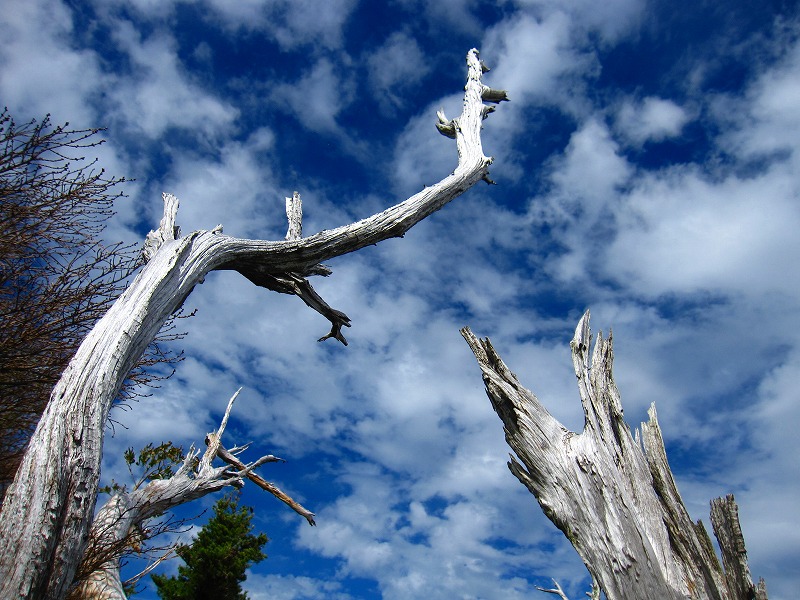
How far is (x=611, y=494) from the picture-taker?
4.26 meters

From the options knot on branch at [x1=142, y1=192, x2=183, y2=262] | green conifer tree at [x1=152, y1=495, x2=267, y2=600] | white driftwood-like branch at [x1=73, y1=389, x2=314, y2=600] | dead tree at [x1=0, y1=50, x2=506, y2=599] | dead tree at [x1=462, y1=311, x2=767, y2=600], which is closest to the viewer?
dead tree at [x1=0, y1=50, x2=506, y2=599]

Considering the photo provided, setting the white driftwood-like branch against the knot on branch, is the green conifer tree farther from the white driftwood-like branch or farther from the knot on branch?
the knot on branch

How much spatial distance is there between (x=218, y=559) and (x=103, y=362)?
1440cm

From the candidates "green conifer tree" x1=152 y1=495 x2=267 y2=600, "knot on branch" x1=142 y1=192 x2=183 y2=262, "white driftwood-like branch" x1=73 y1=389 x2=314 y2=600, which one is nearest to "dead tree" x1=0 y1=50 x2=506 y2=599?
"knot on branch" x1=142 y1=192 x2=183 y2=262

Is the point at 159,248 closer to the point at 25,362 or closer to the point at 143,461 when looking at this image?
the point at 25,362

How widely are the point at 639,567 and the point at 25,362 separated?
23.9ft

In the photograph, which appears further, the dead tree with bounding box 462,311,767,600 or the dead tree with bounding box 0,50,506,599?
the dead tree with bounding box 462,311,767,600

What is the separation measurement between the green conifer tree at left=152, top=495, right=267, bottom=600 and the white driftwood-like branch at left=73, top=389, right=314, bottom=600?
6462 mm

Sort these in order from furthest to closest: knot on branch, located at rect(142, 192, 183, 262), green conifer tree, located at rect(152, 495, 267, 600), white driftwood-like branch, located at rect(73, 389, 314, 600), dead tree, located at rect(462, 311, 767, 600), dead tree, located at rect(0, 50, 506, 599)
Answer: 1. green conifer tree, located at rect(152, 495, 267, 600)
2. white driftwood-like branch, located at rect(73, 389, 314, 600)
3. knot on branch, located at rect(142, 192, 183, 262)
4. dead tree, located at rect(462, 311, 767, 600)
5. dead tree, located at rect(0, 50, 506, 599)

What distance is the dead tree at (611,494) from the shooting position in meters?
3.87

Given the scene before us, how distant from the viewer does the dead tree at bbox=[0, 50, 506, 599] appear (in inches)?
130

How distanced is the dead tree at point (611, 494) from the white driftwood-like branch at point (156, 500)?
4.68 metres

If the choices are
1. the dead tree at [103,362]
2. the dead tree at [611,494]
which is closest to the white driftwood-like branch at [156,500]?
the dead tree at [103,362]

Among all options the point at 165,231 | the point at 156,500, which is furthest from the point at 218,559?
the point at 165,231
